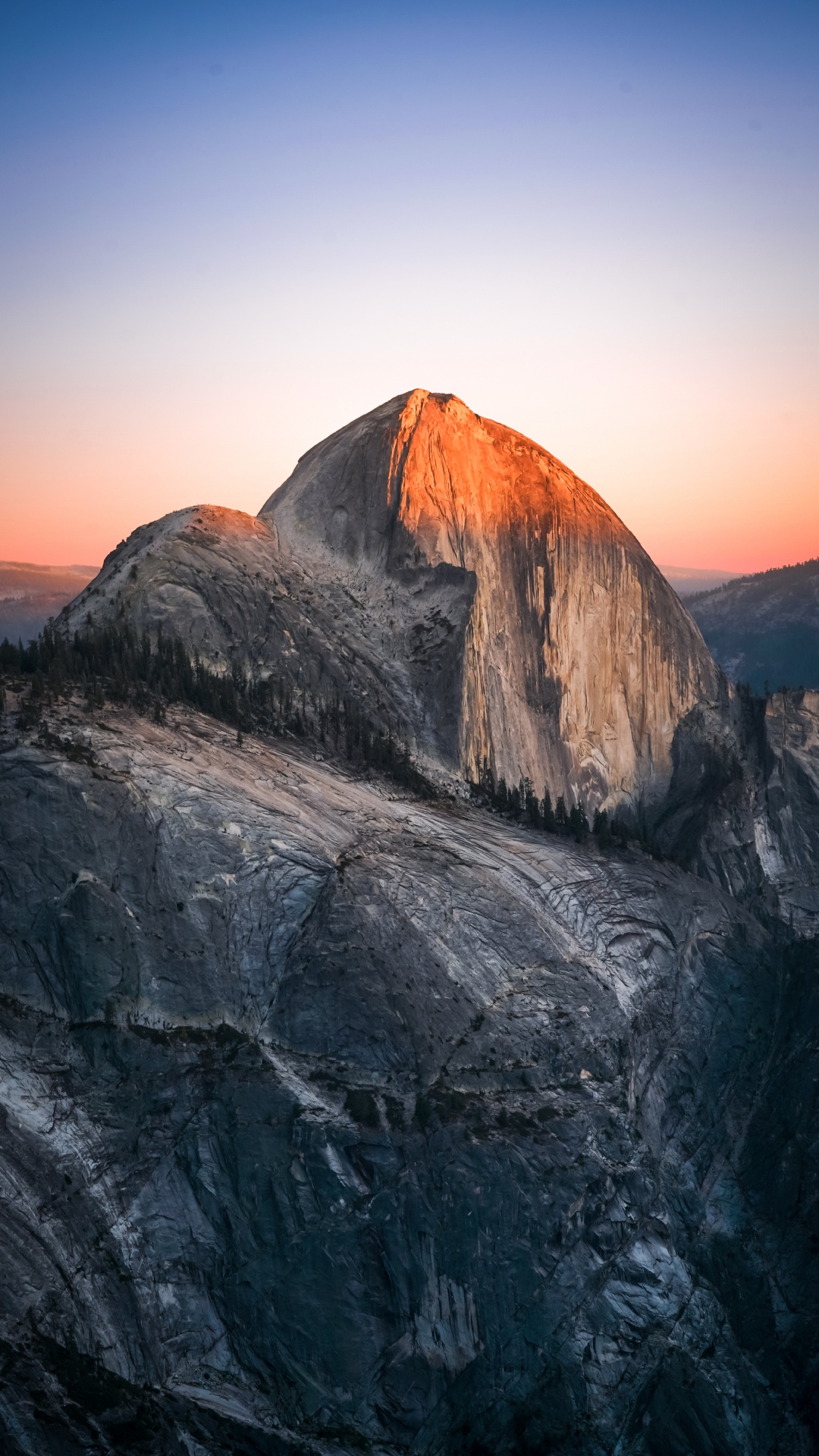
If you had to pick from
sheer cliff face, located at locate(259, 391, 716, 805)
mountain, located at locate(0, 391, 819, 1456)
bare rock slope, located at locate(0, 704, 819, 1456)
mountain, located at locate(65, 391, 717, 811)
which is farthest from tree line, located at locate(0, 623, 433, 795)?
sheer cliff face, located at locate(259, 391, 716, 805)

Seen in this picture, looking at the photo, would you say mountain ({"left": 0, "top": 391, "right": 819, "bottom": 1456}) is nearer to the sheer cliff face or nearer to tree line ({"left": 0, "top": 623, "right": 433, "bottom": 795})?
tree line ({"left": 0, "top": 623, "right": 433, "bottom": 795})

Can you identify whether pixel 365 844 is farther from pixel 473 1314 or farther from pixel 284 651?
pixel 473 1314

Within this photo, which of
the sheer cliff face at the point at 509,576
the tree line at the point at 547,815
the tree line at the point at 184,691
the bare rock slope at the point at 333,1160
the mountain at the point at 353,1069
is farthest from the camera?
the sheer cliff face at the point at 509,576

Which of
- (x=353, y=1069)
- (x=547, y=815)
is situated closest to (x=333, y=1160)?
(x=353, y=1069)

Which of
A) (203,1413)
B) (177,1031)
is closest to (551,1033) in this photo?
(177,1031)

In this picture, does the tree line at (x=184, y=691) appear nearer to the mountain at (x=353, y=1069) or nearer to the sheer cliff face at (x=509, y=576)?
the mountain at (x=353, y=1069)

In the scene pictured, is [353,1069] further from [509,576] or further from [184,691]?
[509,576]

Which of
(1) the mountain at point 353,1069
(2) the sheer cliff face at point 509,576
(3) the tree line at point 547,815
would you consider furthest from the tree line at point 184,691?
(2) the sheer cliff face at point 509,576
